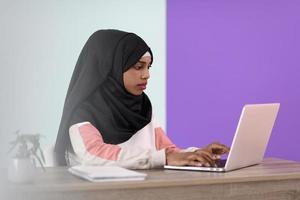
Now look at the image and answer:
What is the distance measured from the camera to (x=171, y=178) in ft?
5.17

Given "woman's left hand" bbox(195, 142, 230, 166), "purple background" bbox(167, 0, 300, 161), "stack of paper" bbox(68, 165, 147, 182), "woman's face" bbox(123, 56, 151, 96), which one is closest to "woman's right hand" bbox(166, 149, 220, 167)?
"woman's left hand" bbox(195, 142, 230, 166)

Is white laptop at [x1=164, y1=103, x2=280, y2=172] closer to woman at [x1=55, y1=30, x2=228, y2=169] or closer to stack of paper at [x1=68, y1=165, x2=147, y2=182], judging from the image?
woman at [x1=55, y1=30, x2=228, y2=169]

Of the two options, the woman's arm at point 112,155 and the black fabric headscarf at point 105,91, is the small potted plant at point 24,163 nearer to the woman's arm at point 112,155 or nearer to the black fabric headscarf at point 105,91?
the woman's arm at point 112,155

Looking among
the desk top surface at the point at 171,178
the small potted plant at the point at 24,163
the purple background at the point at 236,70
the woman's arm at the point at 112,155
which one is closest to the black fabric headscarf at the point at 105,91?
the woman's arm at the point at 112,155

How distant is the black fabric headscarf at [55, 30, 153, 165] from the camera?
6.66 feet

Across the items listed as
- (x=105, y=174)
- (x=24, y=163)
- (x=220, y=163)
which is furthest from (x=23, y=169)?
(x=220, y=163)

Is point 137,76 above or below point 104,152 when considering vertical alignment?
above

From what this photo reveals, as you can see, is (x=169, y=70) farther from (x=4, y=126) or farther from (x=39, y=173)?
(x=4, y=126)

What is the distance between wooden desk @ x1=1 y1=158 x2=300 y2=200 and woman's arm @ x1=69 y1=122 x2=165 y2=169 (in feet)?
0.22

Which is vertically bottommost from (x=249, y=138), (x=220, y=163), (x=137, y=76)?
(x=220, y=163)

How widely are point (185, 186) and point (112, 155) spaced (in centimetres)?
37

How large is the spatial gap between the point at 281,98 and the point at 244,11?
0.56 m

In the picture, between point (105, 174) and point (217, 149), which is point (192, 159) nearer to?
point (217, 149)

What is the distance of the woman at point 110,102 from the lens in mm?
1979
